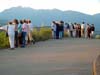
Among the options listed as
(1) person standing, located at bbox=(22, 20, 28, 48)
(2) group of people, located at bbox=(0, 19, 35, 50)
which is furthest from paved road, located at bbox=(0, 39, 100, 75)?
(1) person standing, located at bbox=(22, 20, 28, 48)

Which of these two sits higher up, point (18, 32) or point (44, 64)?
point (18, 32)

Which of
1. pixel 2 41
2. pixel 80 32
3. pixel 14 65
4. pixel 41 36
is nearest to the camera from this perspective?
pixel 14 65

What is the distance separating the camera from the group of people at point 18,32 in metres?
33.5

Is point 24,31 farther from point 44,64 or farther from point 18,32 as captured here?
point 44,64

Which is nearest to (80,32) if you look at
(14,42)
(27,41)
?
(27,41)

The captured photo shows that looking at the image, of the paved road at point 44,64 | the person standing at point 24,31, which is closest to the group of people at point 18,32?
the person standing at point 24,31

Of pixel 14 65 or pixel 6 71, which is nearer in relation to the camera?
pixel 6 71

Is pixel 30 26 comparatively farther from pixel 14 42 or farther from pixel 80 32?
pixel 80 32

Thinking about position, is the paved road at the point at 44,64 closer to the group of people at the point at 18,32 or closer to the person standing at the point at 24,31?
the group of people at the point at 18,32

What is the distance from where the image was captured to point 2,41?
3428cm

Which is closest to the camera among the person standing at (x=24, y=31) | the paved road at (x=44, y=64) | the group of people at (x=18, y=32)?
the paved road at (x=44, y=64)

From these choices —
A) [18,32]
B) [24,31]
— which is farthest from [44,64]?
[24,31]

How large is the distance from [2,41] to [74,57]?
8618 millimetres

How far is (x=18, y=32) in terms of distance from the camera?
115 feet
